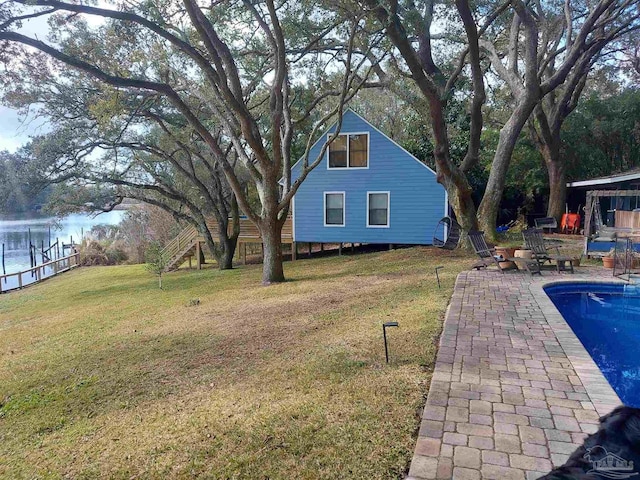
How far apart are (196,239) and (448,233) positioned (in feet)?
34.7

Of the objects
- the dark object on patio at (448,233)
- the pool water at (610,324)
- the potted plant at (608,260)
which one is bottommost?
the pool water at (610,324)

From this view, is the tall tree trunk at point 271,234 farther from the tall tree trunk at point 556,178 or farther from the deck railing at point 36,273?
the deck railing at point 36,273

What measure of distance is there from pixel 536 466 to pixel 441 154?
1010cm

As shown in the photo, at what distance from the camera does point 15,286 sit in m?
20.6

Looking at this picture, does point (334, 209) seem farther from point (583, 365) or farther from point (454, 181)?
point (583, 365)

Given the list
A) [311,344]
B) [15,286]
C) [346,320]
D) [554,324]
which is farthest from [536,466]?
[15,286]

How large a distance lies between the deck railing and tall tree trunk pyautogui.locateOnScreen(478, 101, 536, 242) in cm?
2006

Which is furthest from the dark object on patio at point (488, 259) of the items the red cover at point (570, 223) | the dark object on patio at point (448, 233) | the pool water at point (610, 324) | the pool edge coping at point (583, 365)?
the red cover at point (570, 223)

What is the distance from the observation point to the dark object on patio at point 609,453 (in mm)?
2300

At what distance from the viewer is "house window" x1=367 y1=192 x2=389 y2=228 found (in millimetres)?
15789

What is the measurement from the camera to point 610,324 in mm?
6512

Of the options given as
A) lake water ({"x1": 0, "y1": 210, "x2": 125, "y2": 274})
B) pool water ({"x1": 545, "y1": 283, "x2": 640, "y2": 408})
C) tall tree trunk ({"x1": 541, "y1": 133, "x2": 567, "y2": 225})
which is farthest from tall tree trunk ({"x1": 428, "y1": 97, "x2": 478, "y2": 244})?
lake water ({"x1": 0, "y1": 210, "x2": 125, "y2": 274})

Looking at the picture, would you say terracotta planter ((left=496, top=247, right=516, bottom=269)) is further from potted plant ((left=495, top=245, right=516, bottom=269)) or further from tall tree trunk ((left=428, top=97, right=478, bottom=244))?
tall tree trunk ((left=428, top=97, right=478, bottom=244))

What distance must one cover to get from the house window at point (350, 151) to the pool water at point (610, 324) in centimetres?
944
